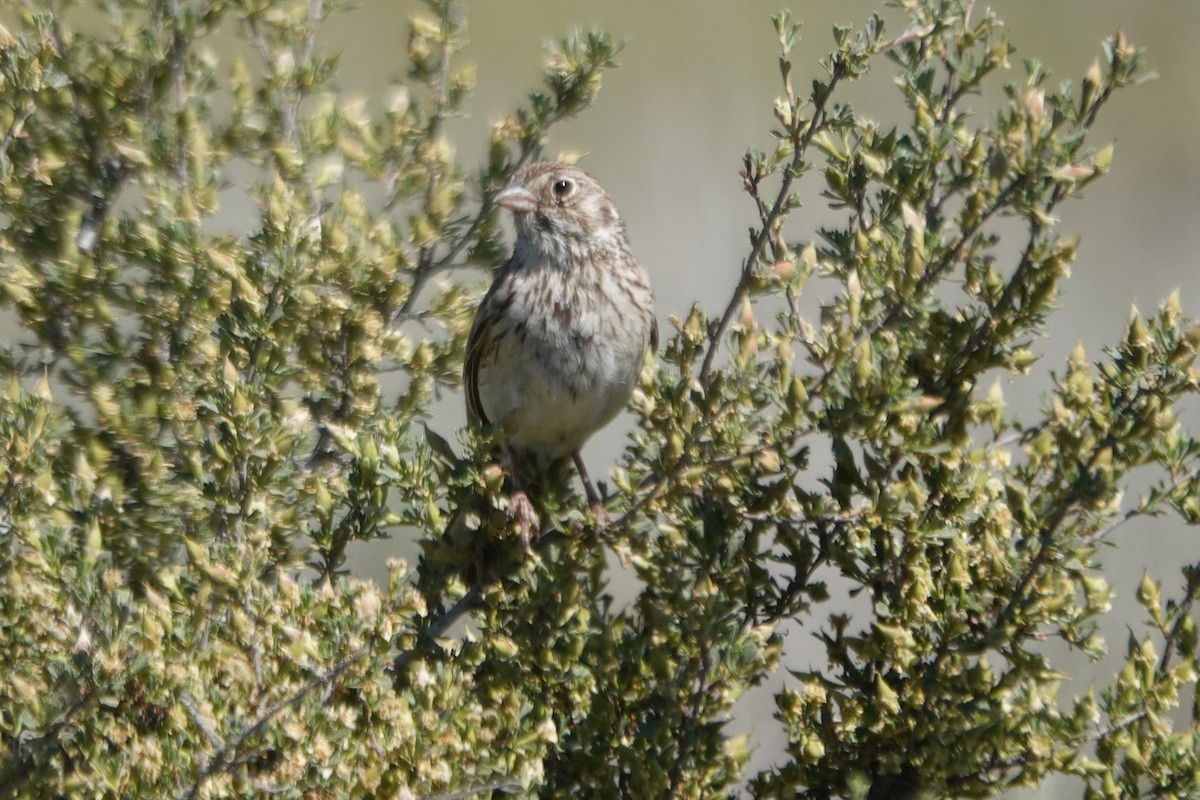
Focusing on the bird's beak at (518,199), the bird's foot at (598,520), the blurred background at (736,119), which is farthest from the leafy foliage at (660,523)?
the blurred background at (736,119)

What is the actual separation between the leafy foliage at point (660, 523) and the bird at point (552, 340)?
2.87 feet

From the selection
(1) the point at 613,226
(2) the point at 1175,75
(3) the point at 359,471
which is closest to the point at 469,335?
(1) the point at 613,226

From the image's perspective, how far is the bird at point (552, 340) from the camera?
13.1 feet

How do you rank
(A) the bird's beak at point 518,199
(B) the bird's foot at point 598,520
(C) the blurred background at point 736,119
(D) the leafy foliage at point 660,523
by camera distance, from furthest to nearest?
(C) the blurred background at point 736,119 < (A) the bird's beak at point 518,199 < (B) the bird's foot at point 598,520 < (D) the leafy foliage at point 660,523

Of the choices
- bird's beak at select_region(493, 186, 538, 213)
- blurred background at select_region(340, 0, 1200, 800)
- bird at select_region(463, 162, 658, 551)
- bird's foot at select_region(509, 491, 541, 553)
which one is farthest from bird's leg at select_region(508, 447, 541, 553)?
blurred background at select_region(340, 0, 1200, 800)

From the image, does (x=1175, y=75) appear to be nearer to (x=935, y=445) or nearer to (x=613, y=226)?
(x=613, y=226)

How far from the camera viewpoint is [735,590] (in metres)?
2.79

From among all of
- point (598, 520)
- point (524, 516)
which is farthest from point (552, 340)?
point (598, 520)

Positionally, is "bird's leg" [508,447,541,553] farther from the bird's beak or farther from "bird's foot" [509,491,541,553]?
the bird's beak

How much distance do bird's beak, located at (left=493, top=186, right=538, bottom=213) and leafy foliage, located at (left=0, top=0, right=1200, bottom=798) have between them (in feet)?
2.74

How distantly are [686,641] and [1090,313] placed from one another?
4882 mm

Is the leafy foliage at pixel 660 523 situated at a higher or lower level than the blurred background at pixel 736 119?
lower

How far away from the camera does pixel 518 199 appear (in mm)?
4082

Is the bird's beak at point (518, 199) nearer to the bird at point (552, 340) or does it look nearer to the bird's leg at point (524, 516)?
the bird at point (552, 340)
